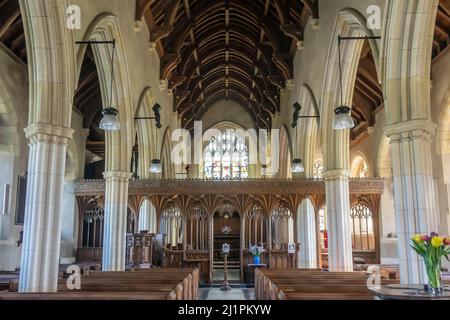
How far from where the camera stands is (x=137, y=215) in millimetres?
11734

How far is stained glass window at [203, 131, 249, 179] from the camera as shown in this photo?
23781mm

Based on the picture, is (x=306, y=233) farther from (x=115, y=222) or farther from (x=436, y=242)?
(x=436, y=242)

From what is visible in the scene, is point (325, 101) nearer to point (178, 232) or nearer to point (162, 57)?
point (162, 57)

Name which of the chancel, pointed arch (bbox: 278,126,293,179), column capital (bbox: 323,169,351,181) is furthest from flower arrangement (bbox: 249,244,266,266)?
pointed arch (bbox: 278,126,293,179)

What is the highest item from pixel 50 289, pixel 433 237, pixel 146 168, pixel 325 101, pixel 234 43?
pixel 234 43

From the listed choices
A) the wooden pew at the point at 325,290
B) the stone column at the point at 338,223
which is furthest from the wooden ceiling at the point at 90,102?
the wooden pew at the point at 325,290

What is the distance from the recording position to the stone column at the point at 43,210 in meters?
5.71

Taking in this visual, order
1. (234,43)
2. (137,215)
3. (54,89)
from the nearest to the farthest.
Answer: (54,89) < (137,215) < (234,43)

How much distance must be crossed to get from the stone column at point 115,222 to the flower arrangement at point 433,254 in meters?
6.84

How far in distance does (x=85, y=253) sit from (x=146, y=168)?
3419 mm

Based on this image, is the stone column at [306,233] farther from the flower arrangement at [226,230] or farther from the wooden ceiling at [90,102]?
the flower arrangement at [226,230]

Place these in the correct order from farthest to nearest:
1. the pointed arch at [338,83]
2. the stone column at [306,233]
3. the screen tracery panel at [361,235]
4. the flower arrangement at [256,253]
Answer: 1. the screen tracery panel at [361,235]
2. the stone column at [306,233]
3. the flower arrangement at [256,253]
4. the pointed arch at [338,83]

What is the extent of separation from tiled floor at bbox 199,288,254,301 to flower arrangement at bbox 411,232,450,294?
5.79 m

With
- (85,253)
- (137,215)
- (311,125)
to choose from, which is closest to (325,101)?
(311,125)
